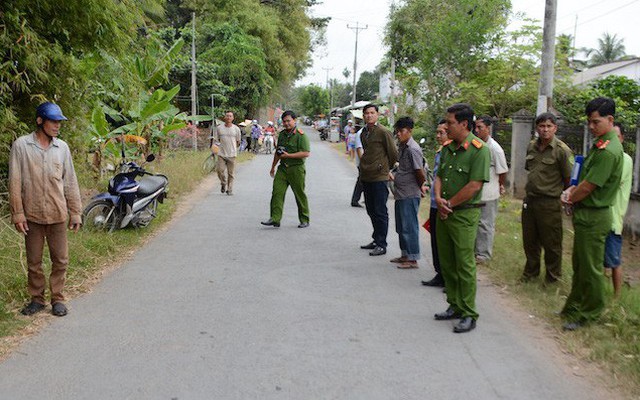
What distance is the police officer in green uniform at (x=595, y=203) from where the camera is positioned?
4793mm

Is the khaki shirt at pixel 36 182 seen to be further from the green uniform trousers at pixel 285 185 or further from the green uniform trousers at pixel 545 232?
the green uniform trousers at pixel 285 185

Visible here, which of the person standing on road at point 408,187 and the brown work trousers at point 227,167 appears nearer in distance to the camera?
the person standing on road at point 408,187

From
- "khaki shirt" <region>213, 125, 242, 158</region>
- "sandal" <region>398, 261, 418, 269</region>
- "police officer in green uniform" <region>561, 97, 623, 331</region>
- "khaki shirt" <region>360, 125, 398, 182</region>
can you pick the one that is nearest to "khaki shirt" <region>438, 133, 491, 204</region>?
"police officer in green uniform" <region>561, 97, 623, 331</region>

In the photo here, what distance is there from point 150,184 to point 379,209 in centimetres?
361

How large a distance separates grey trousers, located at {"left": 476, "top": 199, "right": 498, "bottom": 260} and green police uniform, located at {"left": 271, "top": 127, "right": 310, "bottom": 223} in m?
3.09

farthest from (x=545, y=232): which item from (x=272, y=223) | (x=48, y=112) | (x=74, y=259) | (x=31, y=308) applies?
(x=74, y=259)

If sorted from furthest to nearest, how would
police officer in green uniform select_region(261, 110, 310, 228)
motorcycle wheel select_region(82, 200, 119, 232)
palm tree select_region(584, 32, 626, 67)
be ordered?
palm tree select_region(584, 32, 626, 67), police officer in green uniform select_region(261, 110, 310, 228), motorcycle wheel select_region(82, 200, 119, 232)

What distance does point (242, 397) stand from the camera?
3748mm

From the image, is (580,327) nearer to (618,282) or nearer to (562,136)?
(618,282)

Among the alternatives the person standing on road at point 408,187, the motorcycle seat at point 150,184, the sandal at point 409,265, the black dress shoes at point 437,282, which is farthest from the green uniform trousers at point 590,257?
the motorcycle seat at point 150,184

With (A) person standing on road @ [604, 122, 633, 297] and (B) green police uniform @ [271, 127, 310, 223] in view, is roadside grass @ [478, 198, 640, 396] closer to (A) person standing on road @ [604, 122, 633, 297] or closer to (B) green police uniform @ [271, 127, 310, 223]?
(A) person standing on road @ [604, 122, 633, 297]

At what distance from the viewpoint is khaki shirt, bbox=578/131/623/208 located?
A: 4770 mm

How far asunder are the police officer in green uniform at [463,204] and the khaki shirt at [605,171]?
0.80 metres

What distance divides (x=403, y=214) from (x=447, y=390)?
345 centimetres
